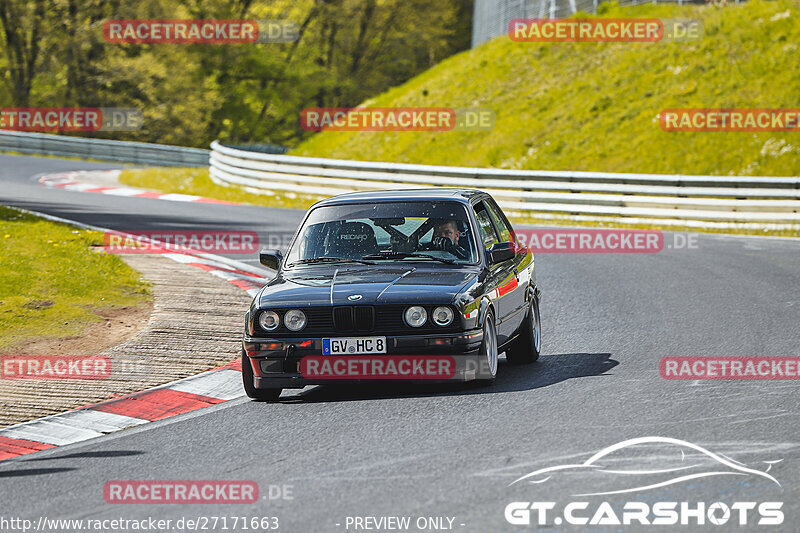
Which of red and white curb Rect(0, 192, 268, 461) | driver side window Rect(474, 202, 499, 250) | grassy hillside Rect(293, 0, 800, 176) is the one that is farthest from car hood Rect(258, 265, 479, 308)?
grassy hillside Rect(293, 0, 800, 176)

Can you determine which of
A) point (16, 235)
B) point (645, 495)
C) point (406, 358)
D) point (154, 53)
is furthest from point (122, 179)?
point (645, 495)

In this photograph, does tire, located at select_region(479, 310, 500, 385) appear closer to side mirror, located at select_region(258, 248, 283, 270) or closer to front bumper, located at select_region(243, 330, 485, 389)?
front bumper, located at select_region(243, 330, 485, 389)

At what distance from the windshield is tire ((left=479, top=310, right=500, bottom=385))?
0.64m

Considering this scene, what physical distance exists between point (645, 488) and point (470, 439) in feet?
4.54

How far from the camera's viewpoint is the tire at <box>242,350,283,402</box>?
8211mm

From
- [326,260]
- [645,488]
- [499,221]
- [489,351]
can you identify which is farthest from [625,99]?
[645,488]

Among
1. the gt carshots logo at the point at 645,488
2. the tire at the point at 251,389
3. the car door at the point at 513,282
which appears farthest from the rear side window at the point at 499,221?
→ the gt carshots logo at the point at 645,488

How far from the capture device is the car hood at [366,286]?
7.99 metres

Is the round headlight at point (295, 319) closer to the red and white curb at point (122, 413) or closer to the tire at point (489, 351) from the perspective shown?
the red and white curb at point (122, 413)

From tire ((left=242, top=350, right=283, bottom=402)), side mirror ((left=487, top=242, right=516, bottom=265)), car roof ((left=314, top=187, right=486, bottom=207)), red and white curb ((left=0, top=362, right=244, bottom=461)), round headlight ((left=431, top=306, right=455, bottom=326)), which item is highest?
car roof ((left=314, top=187, right=486, bottom=207))

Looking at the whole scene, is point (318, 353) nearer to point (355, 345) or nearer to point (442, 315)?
point (355, 345)

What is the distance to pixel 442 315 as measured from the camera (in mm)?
7992

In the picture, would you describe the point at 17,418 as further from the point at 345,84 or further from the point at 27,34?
the point at 345,84

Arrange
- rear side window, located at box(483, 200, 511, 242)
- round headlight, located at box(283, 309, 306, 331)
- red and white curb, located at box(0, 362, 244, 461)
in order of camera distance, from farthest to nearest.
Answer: rear side window, located at box(483, 200, 511, 242)
round headlight, located at box(283, 309, 306, 331)
red and white curb, located at box(0, 362, 244, 461)
